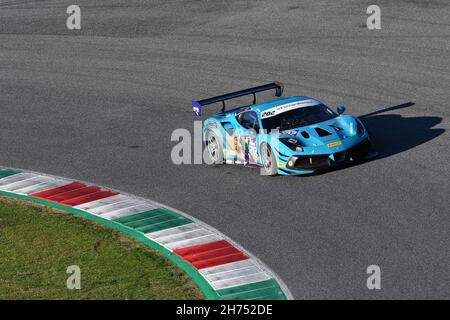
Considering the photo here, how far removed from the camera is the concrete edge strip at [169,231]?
43.6 ft

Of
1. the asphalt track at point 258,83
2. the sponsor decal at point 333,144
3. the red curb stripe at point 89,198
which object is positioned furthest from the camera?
the red curb stripe at point 89,198

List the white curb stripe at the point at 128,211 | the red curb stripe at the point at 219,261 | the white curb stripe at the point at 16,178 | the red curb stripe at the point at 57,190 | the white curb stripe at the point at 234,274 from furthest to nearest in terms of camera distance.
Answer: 1. the white curb stripe at the point at 16,178
2. the red curb stripe at the point at 57,190
3. the white curb stripe at the point at 128,211
4. the red curb stripe at the point at 219,261
5. the white curb stripe at the point at 234,274

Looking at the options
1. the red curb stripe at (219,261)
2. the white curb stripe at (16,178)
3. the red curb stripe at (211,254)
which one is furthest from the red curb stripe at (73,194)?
the red curb stripe at (219,261)

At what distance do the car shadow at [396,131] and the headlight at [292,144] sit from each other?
0.98 meters

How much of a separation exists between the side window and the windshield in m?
0.21

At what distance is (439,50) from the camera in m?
24.5

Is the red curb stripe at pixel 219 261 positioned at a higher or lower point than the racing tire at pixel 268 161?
lower

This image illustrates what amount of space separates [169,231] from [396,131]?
649cm

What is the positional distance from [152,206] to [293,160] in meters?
2.76

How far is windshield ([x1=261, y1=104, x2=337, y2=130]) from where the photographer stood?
57.9ft

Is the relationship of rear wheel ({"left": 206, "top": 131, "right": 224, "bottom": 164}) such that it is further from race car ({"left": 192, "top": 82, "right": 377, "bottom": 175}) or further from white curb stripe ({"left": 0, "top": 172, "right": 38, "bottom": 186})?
white curb stripe ({"left": 0, "top": 172, "right": 38, "bottom": 186})

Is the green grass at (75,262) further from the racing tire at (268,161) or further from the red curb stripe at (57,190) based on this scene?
the racing tire at (268,161)

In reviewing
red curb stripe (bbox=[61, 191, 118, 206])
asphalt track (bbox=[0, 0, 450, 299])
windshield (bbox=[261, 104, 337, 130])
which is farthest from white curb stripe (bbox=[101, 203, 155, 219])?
windshield (bbox=[261, 104, 337, 130])
